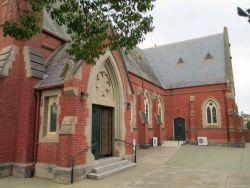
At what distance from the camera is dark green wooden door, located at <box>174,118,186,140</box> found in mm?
26731

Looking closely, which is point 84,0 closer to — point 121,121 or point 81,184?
point 81,184

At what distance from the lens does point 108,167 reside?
407 inches

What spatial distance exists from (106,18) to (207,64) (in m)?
23.1

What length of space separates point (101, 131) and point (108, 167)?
1911mm

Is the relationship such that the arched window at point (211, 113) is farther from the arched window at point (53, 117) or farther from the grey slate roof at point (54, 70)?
the arched window at point (53, 117)

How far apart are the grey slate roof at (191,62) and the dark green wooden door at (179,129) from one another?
4.16 metres

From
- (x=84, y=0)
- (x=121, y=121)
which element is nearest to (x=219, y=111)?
(x=121, y=121)

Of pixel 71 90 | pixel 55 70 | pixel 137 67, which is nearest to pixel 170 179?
pixel 71 90

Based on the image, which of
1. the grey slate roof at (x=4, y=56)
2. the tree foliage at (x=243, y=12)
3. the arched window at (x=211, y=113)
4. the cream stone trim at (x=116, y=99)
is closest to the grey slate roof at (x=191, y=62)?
the arched window at (x=211, y=113)

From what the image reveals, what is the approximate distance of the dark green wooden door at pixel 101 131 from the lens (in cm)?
1112

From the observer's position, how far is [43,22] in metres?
12.5

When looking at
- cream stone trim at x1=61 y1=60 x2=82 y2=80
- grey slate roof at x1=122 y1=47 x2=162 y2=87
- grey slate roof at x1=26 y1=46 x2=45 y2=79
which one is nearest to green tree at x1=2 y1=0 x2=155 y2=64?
cream stone trim at x1=61 y1=60 x2=82 y2=80

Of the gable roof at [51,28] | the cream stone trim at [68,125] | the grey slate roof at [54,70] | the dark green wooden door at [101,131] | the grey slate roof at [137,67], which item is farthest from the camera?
the grey slate roof at [137,67]

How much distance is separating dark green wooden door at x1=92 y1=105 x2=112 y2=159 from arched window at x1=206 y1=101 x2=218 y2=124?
1640 centimetres
